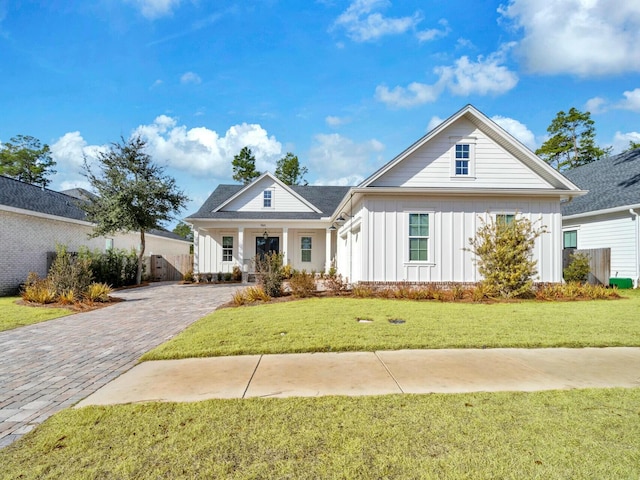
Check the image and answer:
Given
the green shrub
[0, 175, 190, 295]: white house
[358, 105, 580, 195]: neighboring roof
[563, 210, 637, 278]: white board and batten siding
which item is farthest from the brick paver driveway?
[563, 210, 637, 278]: white board and batten siding

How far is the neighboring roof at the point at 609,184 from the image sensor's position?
15.2 metres

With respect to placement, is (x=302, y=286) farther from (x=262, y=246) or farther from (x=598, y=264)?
(x=598, y=264)

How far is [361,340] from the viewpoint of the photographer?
620cm

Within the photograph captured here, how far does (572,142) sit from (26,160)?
190ft

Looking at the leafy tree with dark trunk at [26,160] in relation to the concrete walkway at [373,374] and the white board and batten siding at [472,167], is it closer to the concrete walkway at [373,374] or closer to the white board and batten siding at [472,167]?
the white board and batten siding at [472,167]

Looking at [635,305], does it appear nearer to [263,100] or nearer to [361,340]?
[361,340]

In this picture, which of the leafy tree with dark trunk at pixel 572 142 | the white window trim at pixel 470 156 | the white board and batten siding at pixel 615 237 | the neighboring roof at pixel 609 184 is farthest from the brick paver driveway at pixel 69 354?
the leafy tree with dark trunk at pixel 572 142

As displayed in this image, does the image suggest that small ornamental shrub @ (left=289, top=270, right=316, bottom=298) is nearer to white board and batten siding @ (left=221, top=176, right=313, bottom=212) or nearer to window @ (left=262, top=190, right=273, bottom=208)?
white board and batten siding @ (left=221, top=176, right=313, bottom=212)

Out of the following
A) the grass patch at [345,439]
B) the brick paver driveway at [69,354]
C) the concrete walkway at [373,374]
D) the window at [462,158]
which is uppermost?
the window at [462,158]

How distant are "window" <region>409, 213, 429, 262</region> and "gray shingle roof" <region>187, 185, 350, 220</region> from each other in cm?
806

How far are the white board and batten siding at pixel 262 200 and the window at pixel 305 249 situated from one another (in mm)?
1836

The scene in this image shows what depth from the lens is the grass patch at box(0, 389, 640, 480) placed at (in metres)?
2.50

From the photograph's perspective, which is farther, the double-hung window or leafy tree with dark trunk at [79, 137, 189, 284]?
leafy tree with dark trunk at [79, 137, 189, 284]

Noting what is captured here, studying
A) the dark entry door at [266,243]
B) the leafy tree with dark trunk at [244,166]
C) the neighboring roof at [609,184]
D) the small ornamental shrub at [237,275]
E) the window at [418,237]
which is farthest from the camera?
the leafy tree with dark trunk at [244,166]
